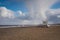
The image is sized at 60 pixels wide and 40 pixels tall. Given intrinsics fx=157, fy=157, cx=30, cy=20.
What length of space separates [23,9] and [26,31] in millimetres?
219

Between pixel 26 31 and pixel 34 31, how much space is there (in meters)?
0.08

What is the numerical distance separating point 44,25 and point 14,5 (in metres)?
0.36

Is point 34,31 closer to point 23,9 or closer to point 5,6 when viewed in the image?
point 23,9

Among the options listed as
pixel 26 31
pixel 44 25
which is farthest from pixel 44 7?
pixel 26 31

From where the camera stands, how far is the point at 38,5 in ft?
5.12

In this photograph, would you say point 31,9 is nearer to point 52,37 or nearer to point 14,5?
point 14,5

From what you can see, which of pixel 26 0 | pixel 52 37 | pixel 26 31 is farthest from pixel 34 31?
pixel 26 0

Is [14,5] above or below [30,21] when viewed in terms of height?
above

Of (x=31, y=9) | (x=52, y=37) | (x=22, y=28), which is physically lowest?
(x=52, y=37)

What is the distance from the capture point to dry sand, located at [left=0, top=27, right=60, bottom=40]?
1539 mm

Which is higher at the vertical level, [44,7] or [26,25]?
[44,7]

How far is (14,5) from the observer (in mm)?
1558

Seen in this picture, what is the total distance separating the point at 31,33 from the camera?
60.7 inches

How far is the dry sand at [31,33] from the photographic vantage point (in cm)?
154
